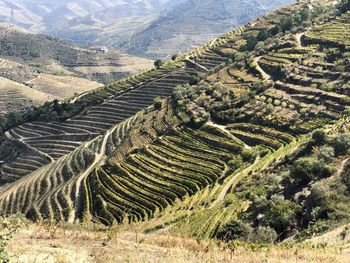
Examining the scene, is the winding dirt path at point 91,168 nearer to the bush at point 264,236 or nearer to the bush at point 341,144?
the bush at point 264,236

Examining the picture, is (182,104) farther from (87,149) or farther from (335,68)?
(335,68)

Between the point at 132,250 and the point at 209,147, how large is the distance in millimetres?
51173

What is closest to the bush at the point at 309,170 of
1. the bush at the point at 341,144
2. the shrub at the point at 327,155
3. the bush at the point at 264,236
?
the shrub at the point at 327,155

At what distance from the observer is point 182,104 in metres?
87.9

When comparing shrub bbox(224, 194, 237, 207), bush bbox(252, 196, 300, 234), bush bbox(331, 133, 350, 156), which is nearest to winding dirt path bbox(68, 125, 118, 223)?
shrub bbox(224, 194, 237, 207)

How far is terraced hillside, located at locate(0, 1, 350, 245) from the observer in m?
43.2

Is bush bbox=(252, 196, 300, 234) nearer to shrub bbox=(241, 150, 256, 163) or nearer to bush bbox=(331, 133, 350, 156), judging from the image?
bush bbox=(331, 133, 350, 156)

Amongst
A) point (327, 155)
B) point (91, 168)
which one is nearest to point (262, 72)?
point (91, 168)

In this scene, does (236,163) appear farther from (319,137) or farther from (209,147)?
(319,137)

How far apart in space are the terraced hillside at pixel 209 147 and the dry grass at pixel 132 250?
10.1m

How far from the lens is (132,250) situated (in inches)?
623

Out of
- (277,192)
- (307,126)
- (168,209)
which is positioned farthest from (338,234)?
(307,126)

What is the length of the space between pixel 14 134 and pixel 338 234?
105364 millimetres

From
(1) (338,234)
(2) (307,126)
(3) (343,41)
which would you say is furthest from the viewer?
(3) (343,41)
